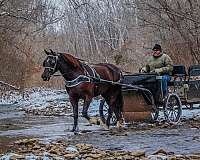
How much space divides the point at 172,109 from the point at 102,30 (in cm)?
5775

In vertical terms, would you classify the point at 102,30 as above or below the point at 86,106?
above

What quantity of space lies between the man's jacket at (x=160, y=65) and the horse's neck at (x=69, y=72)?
7.70 ft

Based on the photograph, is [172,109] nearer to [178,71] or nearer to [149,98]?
[149,98]

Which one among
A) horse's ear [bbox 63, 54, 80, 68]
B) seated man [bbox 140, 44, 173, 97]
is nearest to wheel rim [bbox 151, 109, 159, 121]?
seated man [bbox 140, 44, 173, 97]

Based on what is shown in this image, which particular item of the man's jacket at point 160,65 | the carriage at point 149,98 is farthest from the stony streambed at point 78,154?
the man's jacket at point 160,65

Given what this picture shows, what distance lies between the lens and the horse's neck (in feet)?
44.1

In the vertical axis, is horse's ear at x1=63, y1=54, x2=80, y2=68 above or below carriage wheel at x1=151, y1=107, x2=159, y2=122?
above

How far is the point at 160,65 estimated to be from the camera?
49.1ft

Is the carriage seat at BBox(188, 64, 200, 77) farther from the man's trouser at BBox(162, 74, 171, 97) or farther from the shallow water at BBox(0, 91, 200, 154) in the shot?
the shallow water at BBox(0, 91, 200, 154)

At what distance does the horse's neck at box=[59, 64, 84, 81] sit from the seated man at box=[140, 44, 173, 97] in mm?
2347

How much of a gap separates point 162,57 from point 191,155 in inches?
260

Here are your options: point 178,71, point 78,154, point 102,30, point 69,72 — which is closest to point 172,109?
point 178,71

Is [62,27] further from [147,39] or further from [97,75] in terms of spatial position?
[97,75]

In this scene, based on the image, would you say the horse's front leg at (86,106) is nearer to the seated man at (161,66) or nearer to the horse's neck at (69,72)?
the horse's neck at (69,72)
